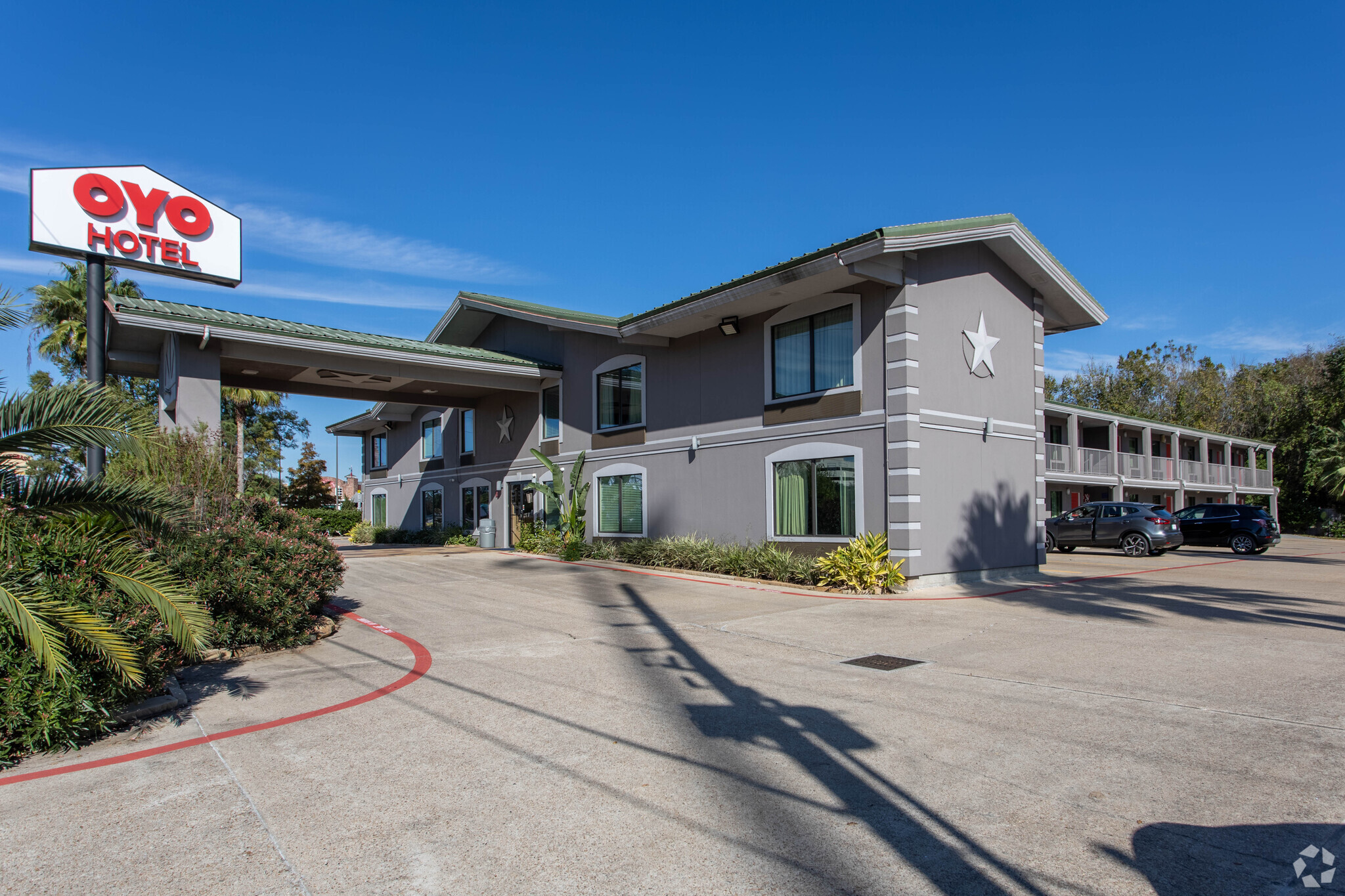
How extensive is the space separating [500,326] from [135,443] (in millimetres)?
21271

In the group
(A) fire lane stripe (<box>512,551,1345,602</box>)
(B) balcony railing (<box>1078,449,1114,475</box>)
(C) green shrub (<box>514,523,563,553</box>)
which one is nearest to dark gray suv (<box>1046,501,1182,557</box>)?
(A) fire lane stripe (<box>512,551,1345,602</box>)

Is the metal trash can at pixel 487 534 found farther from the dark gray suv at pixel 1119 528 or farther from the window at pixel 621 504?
the dark gray suv at pixel 1119 528

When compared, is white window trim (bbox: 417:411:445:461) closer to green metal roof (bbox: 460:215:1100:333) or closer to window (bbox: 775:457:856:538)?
green metal roof (bbox: 460:215:1100:333)

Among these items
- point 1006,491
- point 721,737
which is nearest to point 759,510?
point 1006,491

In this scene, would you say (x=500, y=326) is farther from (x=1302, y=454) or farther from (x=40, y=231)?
(x=1302, y=454)

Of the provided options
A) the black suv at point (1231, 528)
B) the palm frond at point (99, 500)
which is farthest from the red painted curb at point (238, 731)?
the black suv at point (1231, 528)

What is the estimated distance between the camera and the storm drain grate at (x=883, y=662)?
7.96 meters

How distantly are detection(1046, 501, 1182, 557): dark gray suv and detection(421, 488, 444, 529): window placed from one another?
73.4ft

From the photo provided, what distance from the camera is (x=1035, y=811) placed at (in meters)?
4.27

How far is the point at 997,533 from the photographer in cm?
1650

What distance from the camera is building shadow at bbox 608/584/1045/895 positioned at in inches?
142

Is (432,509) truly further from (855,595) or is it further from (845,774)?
(845,774)

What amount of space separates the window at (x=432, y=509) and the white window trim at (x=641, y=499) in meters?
10.5

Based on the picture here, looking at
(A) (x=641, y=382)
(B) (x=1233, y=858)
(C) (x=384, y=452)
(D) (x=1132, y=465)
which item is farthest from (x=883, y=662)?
(D) (x=1132, y=465)
